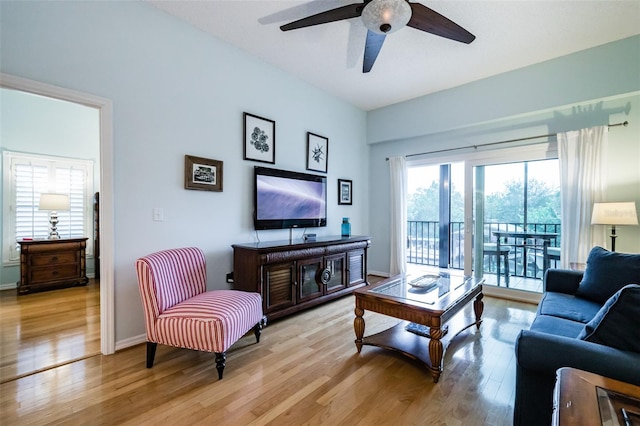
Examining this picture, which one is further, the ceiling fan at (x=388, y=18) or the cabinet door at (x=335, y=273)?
the cabinet door at (x=335, y=273)

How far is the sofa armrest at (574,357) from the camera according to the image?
1066 mm

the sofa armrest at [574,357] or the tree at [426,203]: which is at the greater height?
the tree at [426,203]

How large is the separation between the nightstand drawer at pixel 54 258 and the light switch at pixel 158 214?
8.92 feet

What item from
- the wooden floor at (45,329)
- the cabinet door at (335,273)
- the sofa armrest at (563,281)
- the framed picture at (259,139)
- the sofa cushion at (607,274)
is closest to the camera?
the sofa cushion at (607,274)

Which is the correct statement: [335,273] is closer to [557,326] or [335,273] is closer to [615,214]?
[557,326]

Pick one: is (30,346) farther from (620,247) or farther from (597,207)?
(620,247)

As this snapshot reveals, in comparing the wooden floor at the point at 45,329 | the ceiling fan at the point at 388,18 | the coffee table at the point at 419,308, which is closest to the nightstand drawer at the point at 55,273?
the wooden floor at the point at 45,329

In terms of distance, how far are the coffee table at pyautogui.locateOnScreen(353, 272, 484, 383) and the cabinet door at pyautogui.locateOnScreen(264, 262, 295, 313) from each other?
0.90 meters

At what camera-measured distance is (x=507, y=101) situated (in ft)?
12.0

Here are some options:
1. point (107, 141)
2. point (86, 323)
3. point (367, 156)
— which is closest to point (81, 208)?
point (86, 323)

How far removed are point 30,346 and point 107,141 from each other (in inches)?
71.1

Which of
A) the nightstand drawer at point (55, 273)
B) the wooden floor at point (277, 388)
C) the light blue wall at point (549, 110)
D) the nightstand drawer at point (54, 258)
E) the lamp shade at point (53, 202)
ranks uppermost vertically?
the light blue wall at point (549, 110)

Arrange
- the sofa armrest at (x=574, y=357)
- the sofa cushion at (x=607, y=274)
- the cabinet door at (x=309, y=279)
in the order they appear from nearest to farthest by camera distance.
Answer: the sofa armrest at (x=574, y=357)
the sofa cushion at (x=607, y=274)
the cabinet door at (x=309, y=279)

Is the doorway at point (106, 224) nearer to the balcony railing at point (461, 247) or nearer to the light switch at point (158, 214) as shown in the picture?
the light switch at point (158, 214)
